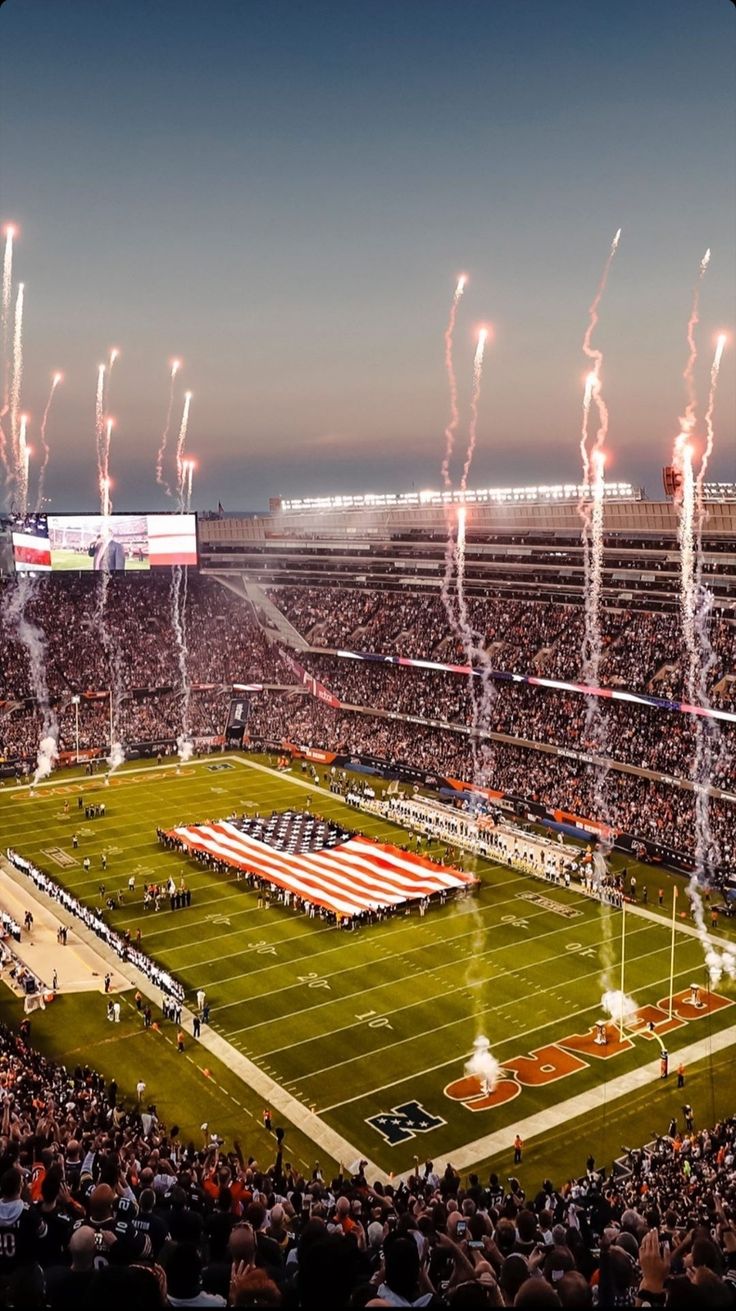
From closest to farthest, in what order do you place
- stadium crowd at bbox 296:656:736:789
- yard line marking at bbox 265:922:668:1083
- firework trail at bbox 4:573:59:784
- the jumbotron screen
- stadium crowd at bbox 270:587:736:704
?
1. yard line marking at bbox 265:922:668:1083
2. stadium crowd at bbox 296:656:736:789
3. stadium crowd at bbox 270:587:736:704
4. firework trail at bbox 4:573:59:784
5. the jumbotron screen

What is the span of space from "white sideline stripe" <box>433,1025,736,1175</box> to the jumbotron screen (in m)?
49.4

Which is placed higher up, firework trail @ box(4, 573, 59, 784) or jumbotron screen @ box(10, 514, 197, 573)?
jumbotron screen @ box(10, 514, 197, 573)

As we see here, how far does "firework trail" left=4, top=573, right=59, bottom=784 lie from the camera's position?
182 ft

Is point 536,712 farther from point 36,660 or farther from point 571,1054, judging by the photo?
point 36,660

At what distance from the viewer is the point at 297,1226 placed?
12.0m

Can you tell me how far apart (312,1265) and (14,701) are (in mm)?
60106

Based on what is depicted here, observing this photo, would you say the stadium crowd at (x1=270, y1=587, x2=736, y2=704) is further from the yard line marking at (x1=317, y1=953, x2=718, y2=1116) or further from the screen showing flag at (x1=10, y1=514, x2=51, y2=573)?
the yard line marking at (x1=317, y1=953, x2=718, y2=1116)

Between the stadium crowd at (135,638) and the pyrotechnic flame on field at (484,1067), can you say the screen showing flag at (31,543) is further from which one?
the pyrotechnic flame on field at (484,1067)

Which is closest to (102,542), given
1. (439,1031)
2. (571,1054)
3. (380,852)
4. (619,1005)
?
(380,852)

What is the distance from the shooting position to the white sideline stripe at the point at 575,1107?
20.7 meters

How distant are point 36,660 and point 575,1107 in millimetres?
50179

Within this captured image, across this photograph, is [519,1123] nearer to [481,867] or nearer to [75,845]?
[481,867]

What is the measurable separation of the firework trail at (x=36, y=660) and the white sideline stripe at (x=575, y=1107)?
36342 millimetres

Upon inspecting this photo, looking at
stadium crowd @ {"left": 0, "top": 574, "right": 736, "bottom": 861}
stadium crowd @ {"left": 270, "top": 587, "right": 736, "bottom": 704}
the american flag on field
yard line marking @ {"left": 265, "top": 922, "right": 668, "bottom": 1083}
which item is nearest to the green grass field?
yard line marking @ {"left": 265, "top": 922, "right": 668, "bottom": 1083}
